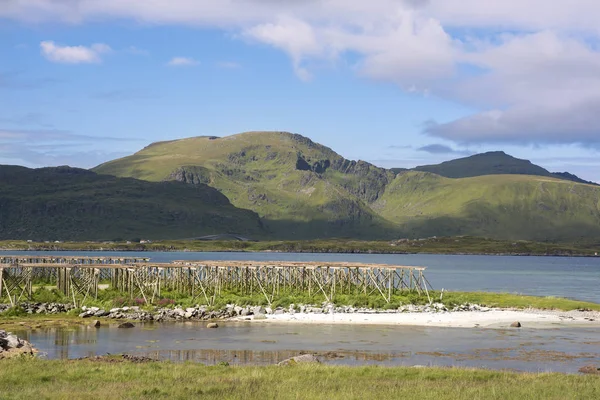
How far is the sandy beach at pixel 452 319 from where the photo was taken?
58.7 meters

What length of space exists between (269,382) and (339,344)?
719 inches

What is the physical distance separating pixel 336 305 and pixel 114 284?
99.3 feet

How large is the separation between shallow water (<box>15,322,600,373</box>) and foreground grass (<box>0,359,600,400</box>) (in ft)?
20.7

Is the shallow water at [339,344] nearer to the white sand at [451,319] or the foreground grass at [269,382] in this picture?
the white sand at [451,319]

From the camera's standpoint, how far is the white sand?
58719mm

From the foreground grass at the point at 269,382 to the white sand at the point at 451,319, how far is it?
83.9ft

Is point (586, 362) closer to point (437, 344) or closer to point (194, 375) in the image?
point (437, 344)

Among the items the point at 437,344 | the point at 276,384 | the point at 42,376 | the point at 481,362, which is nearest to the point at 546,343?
the point at 437,344

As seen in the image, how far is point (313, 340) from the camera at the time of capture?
158 feet

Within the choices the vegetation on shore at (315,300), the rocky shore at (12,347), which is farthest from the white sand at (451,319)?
the rocky shore at (12,347)

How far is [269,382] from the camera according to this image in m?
28.5

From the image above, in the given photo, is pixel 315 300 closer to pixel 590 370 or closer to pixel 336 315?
pixel 336 315

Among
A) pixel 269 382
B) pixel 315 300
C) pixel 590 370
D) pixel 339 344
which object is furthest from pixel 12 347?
pixel 315 300

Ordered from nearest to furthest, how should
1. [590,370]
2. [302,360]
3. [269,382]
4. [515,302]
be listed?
1. [269,382]
2. [590,370]
3. [302,360]
4. [515,302]
